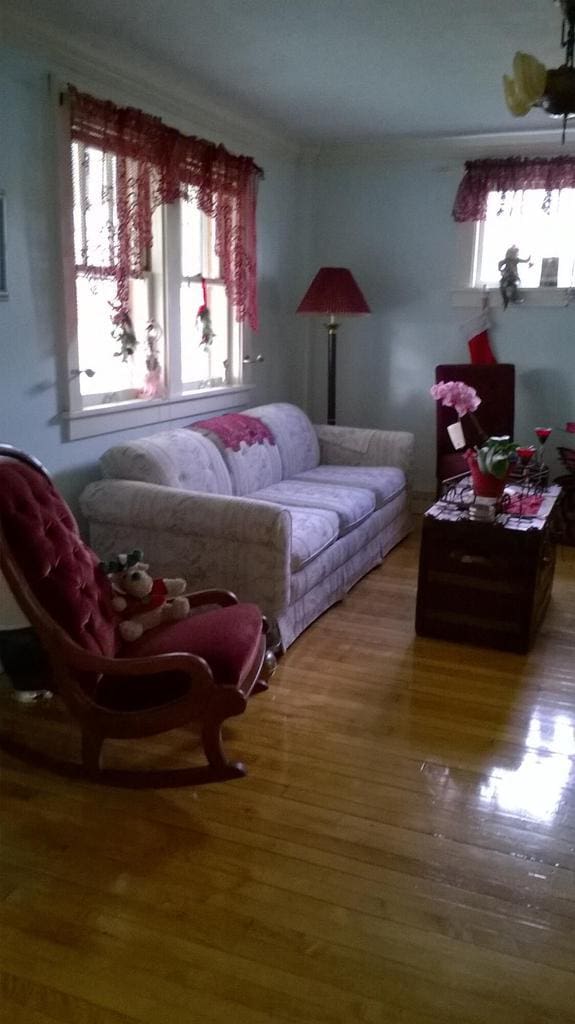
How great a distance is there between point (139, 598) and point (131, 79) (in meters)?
2.33

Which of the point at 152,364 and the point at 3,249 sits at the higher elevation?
the point at 3,249

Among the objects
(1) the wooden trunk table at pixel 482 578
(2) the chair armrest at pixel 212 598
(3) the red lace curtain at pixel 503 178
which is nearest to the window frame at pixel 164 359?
(2) the chair armrest at pixel 212 598

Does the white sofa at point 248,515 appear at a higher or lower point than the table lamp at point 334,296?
lower

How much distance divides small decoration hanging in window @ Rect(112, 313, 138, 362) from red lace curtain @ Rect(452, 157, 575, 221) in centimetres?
247

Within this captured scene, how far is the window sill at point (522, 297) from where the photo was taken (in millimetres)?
5051

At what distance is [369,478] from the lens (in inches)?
179

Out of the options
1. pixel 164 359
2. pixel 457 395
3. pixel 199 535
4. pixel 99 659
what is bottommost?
pixel 99 659

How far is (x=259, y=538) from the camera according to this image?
3096 mm

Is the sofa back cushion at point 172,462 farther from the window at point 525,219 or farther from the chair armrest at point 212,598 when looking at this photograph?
the window at point 525,219

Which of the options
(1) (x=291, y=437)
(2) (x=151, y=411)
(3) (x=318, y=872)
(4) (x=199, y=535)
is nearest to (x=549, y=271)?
(1) (x=291, y=437)

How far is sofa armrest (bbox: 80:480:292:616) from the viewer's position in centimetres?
311

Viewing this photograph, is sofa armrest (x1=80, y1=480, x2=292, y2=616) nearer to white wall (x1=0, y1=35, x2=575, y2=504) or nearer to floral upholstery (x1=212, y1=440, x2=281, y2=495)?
floral upholstery (x1=212, y1=440, x2=281, y2=495)

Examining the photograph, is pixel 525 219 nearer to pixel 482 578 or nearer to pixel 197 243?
pixel 197 243

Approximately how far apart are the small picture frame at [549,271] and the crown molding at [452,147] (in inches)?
23.6
